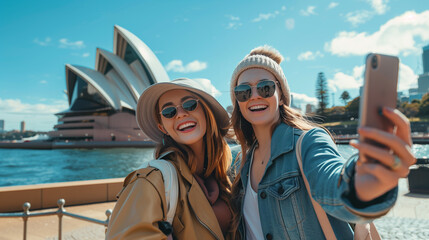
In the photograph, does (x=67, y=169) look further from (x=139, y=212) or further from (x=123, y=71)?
(x=123, y=71)

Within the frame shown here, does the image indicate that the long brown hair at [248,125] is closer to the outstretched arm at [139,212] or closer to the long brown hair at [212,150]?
the long brown hair at [212,150]

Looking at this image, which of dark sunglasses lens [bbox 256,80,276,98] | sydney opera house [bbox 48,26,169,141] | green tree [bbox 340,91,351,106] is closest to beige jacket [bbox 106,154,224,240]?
dark sunglasses lens [bbox 256,80,276,98]

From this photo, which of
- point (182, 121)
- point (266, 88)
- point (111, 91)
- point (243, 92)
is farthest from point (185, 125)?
point (111, 91)

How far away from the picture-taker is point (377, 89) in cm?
59

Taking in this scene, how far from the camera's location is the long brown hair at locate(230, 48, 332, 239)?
1534mm

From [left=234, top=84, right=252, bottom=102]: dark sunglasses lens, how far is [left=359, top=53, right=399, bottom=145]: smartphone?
980 millimetres

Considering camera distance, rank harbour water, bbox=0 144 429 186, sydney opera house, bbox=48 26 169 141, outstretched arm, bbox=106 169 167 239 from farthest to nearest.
A: sydney opera house, bbox=48 26 169 141
harbour water, bbox=0 144 429 186
outstretched arm, bbox=106 169 167 239

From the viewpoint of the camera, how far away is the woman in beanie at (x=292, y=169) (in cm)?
62

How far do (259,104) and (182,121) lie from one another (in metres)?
0.50

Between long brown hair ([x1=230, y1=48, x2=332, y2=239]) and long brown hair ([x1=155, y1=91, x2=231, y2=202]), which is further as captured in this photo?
long brown hair ([x1=155, y1=91, x2=231, y2=202])

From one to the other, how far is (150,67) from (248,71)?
128 feet

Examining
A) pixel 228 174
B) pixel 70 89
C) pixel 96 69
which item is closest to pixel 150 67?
pixel 96 69

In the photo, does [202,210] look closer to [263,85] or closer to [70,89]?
[263,85]

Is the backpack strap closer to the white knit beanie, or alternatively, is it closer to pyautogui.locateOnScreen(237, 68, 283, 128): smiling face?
pyautogui.locateOnScreen(237, 68, 283, 128): smiling face
